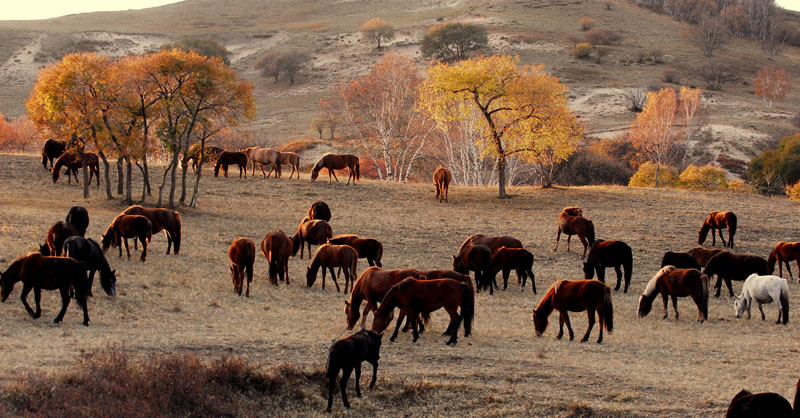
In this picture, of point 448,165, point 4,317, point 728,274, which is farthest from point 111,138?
point 448,165

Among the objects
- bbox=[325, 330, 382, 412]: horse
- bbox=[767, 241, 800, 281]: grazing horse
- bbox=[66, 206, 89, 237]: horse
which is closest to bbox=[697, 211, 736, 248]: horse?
bbox=[767, 241, 800, 281]: grazing horse

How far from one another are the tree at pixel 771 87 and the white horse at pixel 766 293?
8325cm

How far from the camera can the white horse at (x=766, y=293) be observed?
1795 cm

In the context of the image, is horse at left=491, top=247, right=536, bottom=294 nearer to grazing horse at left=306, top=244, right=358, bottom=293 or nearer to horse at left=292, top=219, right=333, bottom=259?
grazing horse at left=306, top=244, right=358, bottom=293

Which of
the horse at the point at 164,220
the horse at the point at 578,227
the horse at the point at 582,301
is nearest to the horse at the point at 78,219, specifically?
the horse at the point at 164,220

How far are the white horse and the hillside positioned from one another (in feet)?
184

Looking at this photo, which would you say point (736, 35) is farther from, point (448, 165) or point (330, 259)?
point (330, 259)

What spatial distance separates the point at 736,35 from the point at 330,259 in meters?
144

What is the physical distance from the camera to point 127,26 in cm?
14488

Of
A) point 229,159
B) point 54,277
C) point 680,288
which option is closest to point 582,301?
point 680,288

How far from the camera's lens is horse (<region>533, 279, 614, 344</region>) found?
1509 cm

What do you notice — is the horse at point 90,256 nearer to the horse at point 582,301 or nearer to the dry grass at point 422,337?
the dry grass at point 422,337

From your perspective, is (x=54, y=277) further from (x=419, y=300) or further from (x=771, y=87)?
(x=771, y=87)

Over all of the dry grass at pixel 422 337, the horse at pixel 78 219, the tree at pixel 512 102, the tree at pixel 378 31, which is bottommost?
the dry grass at pixel 422 337
